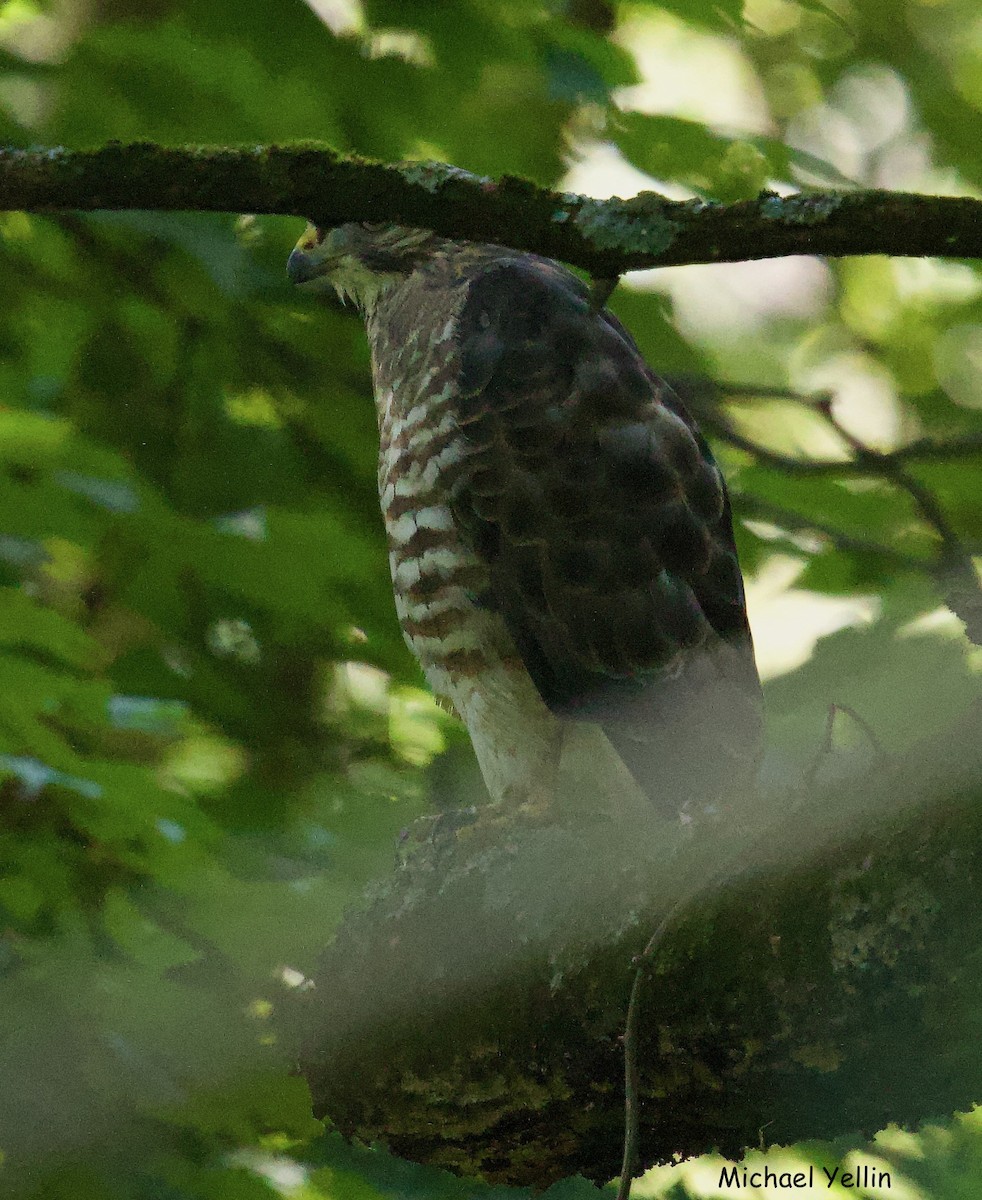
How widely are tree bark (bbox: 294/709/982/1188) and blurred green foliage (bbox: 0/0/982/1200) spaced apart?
0.55 feet

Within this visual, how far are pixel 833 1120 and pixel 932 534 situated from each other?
1842mm

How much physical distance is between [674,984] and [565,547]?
120 centimetres

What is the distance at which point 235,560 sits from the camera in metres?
3.36

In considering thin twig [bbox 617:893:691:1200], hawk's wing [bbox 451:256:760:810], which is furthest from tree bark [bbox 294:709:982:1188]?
hawk's wing [bbox 451:256:760:810]

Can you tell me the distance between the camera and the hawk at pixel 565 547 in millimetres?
3170

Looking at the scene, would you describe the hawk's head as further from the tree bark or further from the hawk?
the tree bark

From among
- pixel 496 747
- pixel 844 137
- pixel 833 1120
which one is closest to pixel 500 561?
pixel 496 747

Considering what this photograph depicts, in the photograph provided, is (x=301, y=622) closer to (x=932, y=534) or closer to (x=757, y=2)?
(x=932, y=534)

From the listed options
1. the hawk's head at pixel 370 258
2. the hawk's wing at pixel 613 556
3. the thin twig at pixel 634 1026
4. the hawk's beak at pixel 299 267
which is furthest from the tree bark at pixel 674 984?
the hawk's head at pixel 370 258

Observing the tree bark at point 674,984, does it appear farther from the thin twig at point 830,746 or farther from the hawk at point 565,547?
Result: the hawk at point 565,547

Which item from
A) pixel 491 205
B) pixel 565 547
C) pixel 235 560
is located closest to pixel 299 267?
pixel 235 560

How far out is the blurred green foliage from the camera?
2863 millimetres

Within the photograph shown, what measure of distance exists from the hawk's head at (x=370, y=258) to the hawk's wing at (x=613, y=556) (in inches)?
29.5

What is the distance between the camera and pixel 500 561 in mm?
3229
